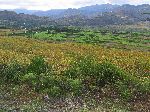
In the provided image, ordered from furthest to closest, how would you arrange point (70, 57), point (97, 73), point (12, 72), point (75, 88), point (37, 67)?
point (70, 57)
point (37, 67)
point (12, 72)
point (97, 73)
point (75, 88)

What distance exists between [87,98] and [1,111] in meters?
4.98

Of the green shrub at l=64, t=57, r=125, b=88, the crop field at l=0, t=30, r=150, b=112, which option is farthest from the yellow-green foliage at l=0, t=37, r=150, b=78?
the crop field at l=0, t=30, r=150, b=112

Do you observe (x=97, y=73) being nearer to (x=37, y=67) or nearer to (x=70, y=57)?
(x=37, y=67)

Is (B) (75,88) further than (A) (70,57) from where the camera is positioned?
No

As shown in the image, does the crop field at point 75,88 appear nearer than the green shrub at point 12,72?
Yes

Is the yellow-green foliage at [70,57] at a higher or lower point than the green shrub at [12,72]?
lower

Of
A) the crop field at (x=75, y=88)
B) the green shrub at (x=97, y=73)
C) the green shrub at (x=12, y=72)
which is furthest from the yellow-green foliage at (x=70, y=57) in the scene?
the crop field at (x=75, y=88)

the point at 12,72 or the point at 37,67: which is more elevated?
the point at 37,67

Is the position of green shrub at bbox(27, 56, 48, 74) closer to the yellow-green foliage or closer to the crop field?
the crop field

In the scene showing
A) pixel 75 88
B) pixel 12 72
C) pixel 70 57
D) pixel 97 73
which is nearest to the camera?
pixel 75 88

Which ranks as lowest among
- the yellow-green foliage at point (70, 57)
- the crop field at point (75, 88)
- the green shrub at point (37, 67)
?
the yellow-green foliage at point (70, 57)

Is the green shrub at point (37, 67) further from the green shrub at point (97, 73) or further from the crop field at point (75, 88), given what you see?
the green shrub at point (97, 73)

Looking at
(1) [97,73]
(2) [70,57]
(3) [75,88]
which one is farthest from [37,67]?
(2) [70,57]

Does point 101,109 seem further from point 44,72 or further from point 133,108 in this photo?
point 44,72
